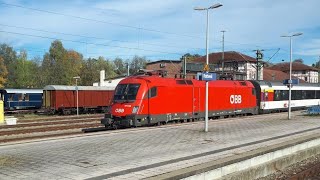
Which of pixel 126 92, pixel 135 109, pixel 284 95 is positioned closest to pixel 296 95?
pixel 284 95

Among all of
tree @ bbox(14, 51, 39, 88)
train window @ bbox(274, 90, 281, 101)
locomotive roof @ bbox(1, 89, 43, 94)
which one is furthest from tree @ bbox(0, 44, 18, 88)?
train window @ bbox(274, 90, 281, 101)

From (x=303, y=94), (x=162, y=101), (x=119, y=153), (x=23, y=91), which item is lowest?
Result: (x=119, y=153)

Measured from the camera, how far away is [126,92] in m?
20.5

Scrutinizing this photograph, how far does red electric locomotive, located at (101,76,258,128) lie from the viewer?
1992cm

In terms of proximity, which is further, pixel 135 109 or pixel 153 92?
pixel 153 92

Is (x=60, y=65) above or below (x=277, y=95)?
above

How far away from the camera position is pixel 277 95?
120 feet

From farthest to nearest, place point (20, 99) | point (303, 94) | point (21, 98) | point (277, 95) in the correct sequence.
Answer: point (21, 98) < point (20, 99) < point (303, 94) < point (277, 95)

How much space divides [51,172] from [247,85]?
25449 mm

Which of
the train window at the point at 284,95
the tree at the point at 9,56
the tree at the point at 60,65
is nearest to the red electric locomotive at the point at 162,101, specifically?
the train window at the point at 284,95

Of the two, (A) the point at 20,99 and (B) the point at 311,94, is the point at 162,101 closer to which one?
(B) the point at 311,94

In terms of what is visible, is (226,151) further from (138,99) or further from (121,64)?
(121,64)

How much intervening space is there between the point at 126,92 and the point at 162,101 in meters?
2.28

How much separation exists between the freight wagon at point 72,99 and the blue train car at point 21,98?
588cm
